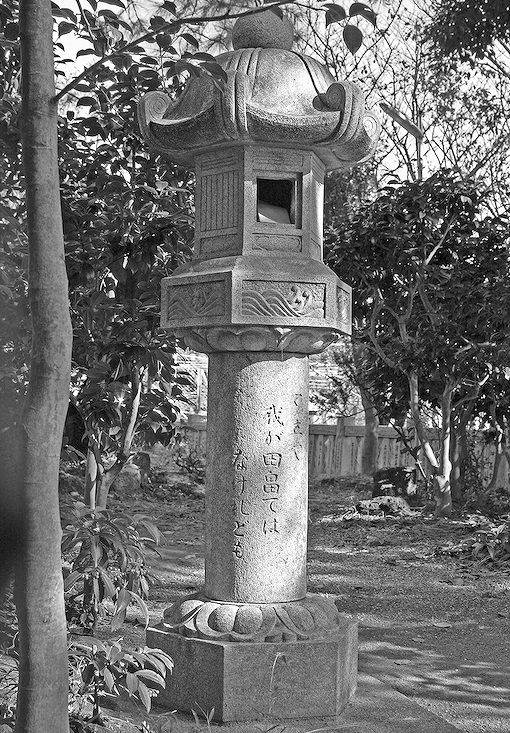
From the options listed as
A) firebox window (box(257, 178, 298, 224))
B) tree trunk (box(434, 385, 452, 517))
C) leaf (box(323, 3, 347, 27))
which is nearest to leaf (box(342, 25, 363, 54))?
leaf (box(323, 3, 347, 27))

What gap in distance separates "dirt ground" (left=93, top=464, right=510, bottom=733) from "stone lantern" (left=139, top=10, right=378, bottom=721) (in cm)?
62

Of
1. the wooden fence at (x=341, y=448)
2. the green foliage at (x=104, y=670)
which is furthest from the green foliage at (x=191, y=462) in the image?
the green foliage at (x=104, y=670)

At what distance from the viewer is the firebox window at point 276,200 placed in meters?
3.90

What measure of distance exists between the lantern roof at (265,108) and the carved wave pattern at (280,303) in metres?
0.65

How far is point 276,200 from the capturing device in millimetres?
4133

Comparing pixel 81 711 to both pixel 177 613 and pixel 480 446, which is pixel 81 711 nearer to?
pixel 177 613

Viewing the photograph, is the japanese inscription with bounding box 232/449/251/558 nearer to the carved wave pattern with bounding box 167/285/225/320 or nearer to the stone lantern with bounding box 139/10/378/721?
the stone lantern with bounding box 139/10/378/721

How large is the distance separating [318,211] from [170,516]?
669cm

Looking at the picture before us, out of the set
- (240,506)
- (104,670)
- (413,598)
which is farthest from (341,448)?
(104,670)

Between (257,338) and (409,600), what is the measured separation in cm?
307

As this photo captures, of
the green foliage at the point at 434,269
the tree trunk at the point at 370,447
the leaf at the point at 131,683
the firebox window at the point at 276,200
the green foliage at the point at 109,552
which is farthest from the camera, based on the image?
the tree trunk at the point at 370,447

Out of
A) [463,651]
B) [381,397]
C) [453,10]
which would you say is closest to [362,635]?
[463,651]

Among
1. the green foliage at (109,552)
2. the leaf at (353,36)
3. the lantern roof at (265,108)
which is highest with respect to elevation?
the lantern roof at (265,108)

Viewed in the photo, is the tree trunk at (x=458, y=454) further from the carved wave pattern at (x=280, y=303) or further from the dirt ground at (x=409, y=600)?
the carved wave pattern at (x=280, y=303)
